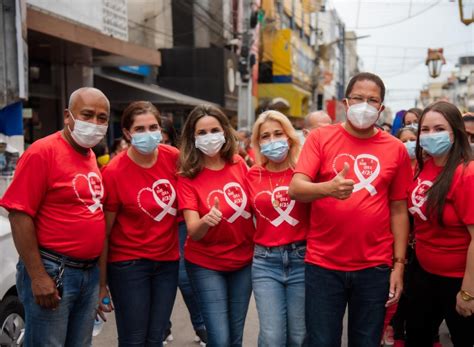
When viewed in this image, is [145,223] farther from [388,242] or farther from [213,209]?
[388,242]

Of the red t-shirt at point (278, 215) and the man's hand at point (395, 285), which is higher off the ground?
the red t-shirt at point (278, 215)

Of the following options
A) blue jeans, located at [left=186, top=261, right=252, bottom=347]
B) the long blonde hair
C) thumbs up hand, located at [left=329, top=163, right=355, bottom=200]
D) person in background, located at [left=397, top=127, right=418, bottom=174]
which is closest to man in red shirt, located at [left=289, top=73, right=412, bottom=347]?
thumbs up hand, located at [left=329, top=163, right=355, bottom=200]

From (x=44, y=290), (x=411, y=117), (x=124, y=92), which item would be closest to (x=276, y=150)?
(x=44, y=290)

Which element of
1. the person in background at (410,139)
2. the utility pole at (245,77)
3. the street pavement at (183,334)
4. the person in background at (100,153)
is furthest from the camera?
the utility pole at (245,77)

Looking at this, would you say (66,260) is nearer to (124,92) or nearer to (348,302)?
(348,302)

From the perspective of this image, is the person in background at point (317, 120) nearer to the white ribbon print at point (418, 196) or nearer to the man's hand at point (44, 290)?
the white ribbon print at point (418, 196)

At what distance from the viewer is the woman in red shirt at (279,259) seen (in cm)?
347

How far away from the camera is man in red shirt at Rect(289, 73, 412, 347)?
3119 mm

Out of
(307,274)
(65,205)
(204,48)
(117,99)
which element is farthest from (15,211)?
(204,48)

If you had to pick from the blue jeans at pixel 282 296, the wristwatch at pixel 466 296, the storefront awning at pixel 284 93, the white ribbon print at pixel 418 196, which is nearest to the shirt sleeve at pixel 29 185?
the blue jeans at pixel 282 296

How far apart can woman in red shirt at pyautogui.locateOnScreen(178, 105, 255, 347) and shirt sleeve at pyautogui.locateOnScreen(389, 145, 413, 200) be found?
94 centimetres

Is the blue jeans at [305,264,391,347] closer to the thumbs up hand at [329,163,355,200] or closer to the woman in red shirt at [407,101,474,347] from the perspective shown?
the woman in red shirt at [407,101,474,347]

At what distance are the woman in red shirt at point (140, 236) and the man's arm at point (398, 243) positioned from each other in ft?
4.62

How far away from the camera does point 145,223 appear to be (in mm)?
3590
